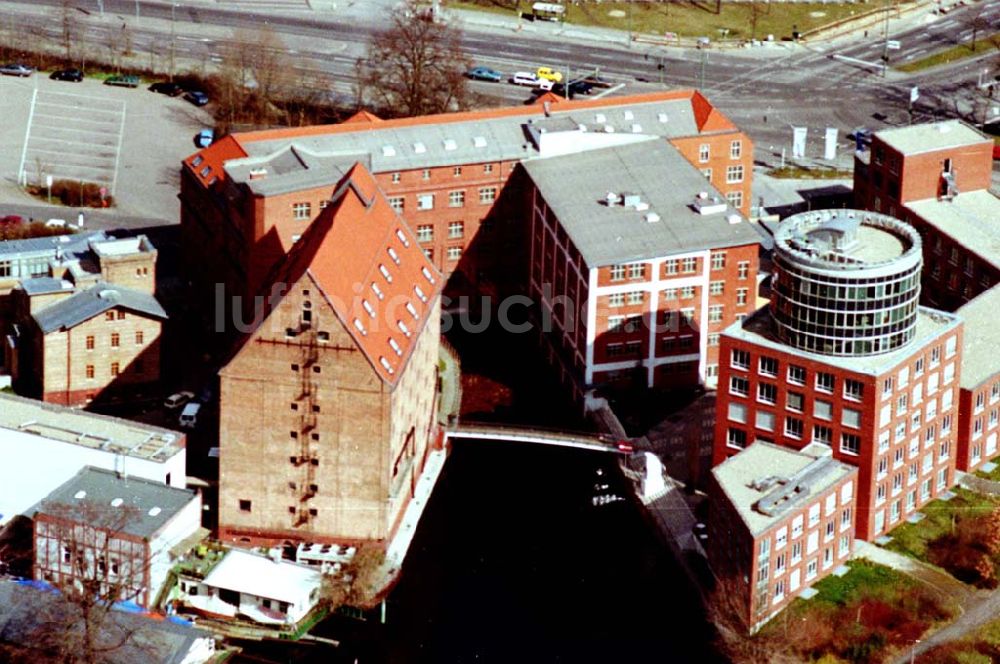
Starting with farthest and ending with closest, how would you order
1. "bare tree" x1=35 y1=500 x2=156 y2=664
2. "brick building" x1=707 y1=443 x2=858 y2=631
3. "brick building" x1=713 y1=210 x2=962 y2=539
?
"brick building" x1=713 y1=210 x2=962 y2=539, "brick building" x1=707 y1=443 x2=858 y2=631, "bare tree" x1=35 y1=500 x2=156 y2=664

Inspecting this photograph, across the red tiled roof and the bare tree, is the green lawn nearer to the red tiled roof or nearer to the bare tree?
the red tiled roof

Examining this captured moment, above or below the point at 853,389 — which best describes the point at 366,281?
above

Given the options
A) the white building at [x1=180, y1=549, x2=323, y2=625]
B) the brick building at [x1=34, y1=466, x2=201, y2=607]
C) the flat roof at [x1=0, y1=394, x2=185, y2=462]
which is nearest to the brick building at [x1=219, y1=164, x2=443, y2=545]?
the white building at [x1=180, y1=549, x2=323, y2=625]

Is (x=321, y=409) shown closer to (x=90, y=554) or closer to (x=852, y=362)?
(x=90, y=554)

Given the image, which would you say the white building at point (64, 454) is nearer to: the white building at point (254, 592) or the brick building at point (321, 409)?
the brick building at point (321, 409)

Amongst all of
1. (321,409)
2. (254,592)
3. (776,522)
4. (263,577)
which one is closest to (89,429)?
(263,577)
